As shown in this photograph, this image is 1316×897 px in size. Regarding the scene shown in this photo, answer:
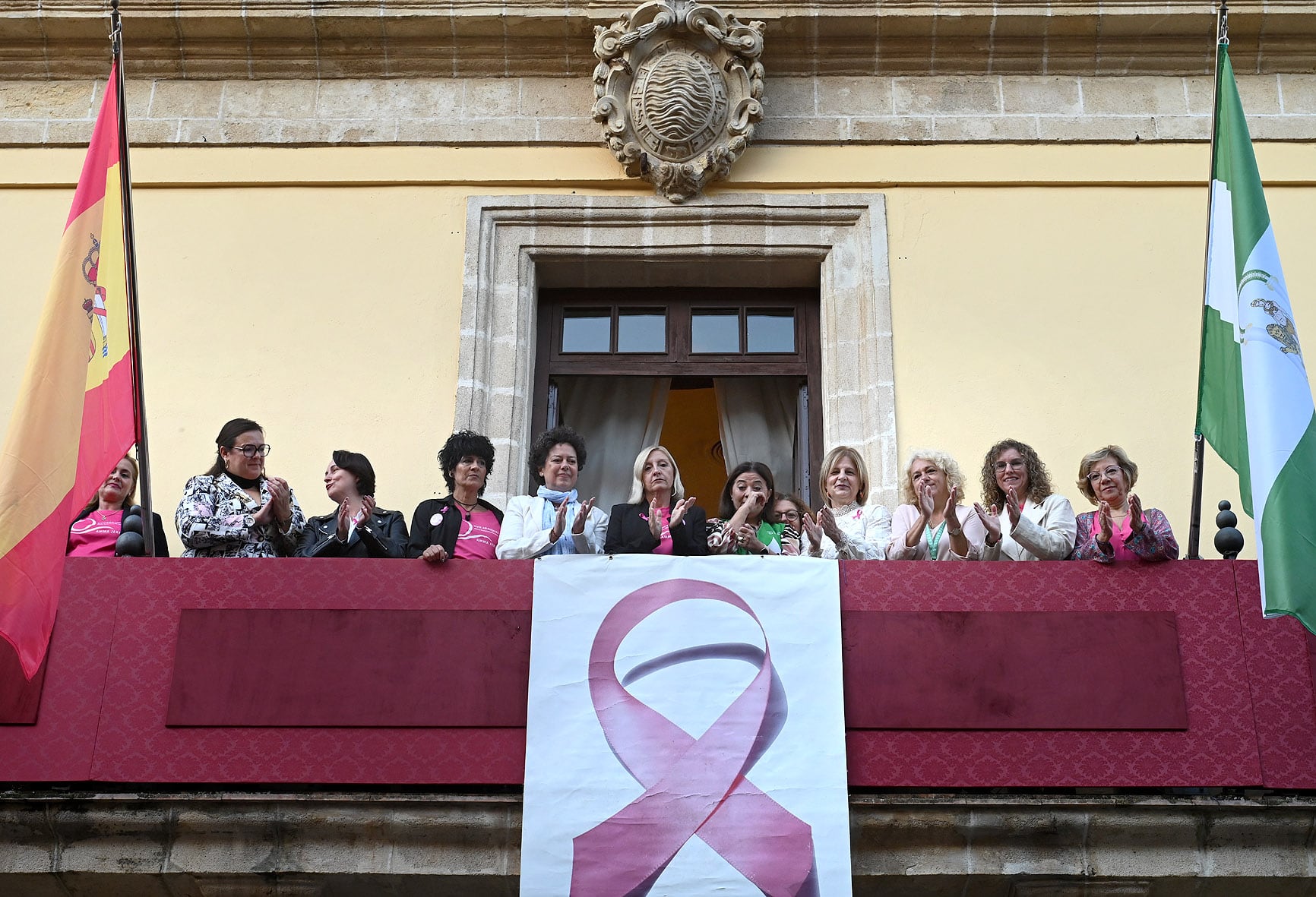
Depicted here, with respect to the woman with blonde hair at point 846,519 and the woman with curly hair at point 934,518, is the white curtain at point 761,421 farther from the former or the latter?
the woman with curly hair at point 934,518

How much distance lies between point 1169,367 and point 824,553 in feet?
9.83

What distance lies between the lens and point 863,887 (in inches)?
271

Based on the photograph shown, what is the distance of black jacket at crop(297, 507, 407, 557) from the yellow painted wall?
143cm

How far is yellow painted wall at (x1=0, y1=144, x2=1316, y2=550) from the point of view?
9289mm

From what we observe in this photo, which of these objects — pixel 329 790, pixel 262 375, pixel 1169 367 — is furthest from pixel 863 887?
pixel 262 375

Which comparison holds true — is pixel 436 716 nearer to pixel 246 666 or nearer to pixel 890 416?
pixel 246 666

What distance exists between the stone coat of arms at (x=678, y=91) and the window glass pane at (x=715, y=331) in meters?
0.69

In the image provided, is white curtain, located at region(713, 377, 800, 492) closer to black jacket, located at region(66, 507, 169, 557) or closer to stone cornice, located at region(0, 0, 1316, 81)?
stone cornice, located at region(0, 0, 1316, 81)

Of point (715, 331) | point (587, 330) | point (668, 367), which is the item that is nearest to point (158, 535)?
point (587, 330)

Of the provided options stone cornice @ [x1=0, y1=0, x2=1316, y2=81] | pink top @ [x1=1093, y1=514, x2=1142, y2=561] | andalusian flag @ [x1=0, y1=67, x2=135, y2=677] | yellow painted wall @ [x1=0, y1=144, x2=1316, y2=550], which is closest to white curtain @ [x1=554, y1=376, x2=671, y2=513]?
yellow painted wall @ [x1=0, y1=144, x2=1316, y2=550]

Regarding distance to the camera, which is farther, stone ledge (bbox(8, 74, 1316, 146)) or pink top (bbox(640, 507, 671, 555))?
stone ledge (bbox(8, 74, 1316, 146))

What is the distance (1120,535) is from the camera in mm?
7273

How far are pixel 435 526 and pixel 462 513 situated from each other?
0.51 ft

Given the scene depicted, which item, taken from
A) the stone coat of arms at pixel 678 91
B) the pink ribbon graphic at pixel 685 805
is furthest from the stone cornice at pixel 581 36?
the pink ribbon graphic at pixel 685 805
